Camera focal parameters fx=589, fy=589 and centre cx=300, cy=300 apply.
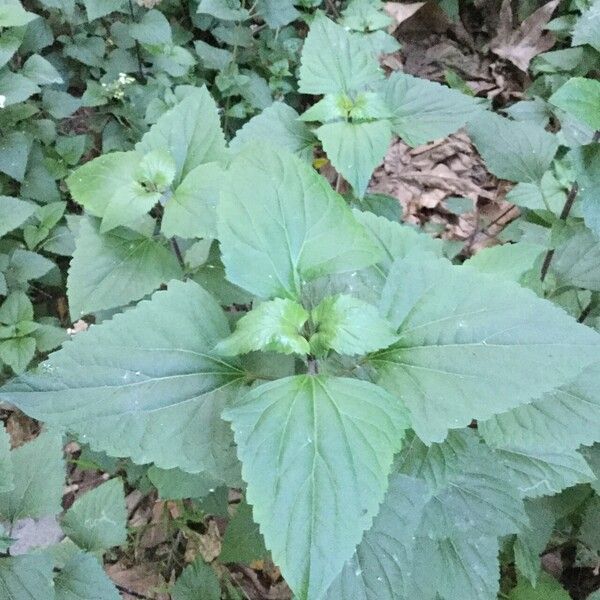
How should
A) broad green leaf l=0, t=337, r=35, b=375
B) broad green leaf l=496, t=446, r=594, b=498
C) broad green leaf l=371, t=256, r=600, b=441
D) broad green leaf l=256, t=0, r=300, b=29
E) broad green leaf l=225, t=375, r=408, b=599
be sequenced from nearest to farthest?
1. broad green leaf l=225, t=375, r=408, b=599
2. broad green leaf l=371, t=256, r=600, b=441
3. broad green leaf l=496, t=446, r=594, b=498
4. broad green leaf l=0, t=337, r=35, b=375
5. broad green leaf l=256, t=0, r=300, b=29

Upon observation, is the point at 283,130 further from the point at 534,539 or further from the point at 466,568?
the point at 534,539

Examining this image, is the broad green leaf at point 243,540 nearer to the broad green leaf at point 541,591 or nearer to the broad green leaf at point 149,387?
the broad green leaf at point 149,387

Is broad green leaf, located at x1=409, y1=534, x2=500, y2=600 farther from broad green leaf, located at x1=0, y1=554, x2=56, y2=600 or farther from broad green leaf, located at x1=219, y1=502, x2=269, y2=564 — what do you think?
broad green leaf, located at x1=0, y1=554, x2=56, y2=600

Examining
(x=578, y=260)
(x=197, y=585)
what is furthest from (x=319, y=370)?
(x=197, y=585)

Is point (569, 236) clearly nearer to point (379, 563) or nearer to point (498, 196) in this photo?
point (379, 563)

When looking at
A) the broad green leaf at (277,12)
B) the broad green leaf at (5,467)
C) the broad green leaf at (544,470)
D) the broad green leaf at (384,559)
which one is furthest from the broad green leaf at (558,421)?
the broad green leaf at (277,12)

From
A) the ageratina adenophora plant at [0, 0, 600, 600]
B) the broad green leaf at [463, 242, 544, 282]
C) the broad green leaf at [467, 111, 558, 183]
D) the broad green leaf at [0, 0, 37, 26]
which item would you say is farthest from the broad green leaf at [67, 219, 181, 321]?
the broad green leaf at [0, 0, 37, 26]
